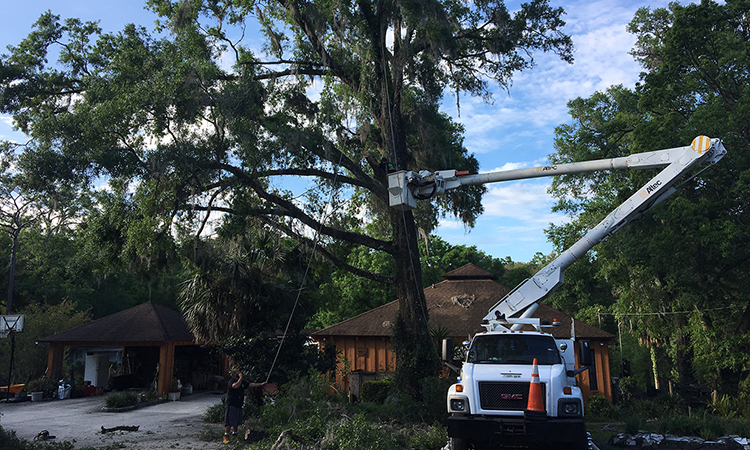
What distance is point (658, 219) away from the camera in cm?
2123

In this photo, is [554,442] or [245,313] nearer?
[554,442]

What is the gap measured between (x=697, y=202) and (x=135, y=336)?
2519 centimetres

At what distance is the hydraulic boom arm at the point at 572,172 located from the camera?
1172 centimetres

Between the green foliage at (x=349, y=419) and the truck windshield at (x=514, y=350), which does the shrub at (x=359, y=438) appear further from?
the truck windshield at (x=514, y=350)

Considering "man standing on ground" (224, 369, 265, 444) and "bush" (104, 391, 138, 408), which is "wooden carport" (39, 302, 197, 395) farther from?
"man standing on ground" (224, 369, 265, 444)

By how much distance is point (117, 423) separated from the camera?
1602 cm

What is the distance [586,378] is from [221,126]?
16.7m

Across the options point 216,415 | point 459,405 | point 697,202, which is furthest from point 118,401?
point 697,202

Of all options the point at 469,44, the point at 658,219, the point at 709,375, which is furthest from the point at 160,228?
the point at 709,375

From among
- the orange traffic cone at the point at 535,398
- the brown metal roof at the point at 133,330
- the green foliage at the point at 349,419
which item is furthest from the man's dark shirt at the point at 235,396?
the brown metal roof at the point at 133,330

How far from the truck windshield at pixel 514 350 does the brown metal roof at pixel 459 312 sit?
421 inches

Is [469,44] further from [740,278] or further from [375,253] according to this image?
[375,253]

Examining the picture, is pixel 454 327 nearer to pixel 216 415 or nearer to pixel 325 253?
pixel 325 253

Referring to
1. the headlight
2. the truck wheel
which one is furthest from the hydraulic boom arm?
the truck wheel
